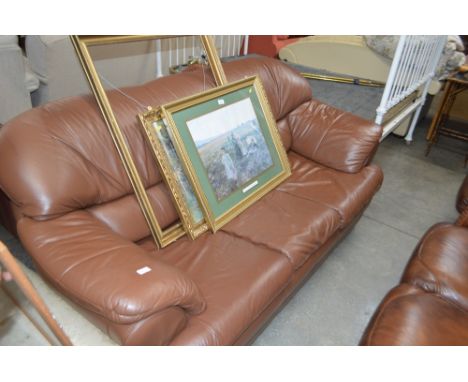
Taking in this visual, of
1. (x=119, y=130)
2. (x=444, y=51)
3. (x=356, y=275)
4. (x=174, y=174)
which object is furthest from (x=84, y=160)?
(x=444, y=51)

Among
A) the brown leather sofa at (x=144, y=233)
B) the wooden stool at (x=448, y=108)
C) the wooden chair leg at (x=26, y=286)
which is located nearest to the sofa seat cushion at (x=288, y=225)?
the brown leather sofa at (x=144, y=233)

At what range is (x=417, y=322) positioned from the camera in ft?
3.67

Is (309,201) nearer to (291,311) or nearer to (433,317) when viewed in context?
(291,311)

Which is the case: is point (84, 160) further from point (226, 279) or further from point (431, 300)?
point (431, 300)

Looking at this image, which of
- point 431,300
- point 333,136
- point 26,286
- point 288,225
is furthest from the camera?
point 333,136

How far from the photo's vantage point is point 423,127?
152 inches

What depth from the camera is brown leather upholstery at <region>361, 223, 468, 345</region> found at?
3.58 feet

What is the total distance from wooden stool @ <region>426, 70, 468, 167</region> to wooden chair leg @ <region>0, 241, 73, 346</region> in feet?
10.7

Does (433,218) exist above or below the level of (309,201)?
below

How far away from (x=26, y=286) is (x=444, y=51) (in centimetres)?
365

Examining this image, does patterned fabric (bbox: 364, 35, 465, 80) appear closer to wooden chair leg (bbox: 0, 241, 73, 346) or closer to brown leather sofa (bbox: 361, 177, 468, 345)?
brown leather sofa (bbox: 361, 177, 468, 345)

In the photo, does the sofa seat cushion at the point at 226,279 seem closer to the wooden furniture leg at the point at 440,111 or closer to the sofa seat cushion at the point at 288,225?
the sofa seat cushion at the point at 288,225

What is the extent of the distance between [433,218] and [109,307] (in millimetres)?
2356
